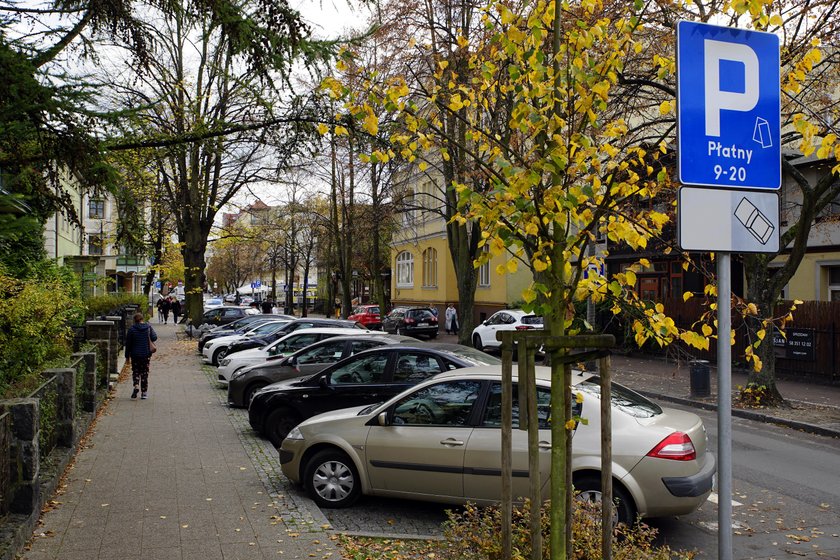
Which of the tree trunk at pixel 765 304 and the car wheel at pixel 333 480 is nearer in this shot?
the car wheel at pixel 333 480

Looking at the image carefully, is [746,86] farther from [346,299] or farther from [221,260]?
[221,260]

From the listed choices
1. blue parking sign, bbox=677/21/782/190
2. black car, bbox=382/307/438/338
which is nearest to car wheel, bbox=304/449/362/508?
blue parking sign, bbox=677/21/782/190

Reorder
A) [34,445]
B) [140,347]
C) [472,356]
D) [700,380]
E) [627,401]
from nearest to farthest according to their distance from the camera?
[34,445] < [627,401] < [472,356] < [140,347] < [700,380]

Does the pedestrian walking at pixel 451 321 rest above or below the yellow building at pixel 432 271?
below

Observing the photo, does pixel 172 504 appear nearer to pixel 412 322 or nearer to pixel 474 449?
pixel 474 449

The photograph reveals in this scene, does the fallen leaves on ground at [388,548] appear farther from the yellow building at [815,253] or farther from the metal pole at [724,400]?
the yellow building at [815,253]

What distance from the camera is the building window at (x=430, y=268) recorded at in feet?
156

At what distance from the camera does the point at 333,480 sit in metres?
7.74

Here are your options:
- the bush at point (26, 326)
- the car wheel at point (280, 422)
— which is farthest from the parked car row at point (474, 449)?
the bush at point (26, 326)

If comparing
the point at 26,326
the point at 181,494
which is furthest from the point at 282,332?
the point at 181,494

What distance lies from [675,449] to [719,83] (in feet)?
13.7

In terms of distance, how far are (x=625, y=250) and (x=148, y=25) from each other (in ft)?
86.4

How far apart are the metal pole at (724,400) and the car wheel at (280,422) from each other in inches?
326

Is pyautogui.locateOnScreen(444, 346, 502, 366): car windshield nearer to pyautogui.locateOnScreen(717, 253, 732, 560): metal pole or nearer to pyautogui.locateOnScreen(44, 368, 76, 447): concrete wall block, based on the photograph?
pyautogui.locateOnScreen(44, 368, 76, 447): concrete wall block
